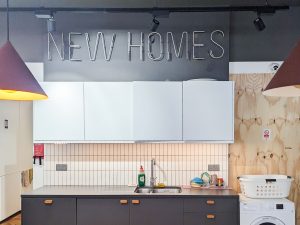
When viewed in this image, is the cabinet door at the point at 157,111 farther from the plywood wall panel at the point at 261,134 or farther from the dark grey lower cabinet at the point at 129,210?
the plywood wall panel at the point at 261,134

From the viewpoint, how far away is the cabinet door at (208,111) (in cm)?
373

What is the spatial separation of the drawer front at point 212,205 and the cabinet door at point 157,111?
2.41 feet

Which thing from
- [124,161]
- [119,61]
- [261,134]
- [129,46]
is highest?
[129,46]

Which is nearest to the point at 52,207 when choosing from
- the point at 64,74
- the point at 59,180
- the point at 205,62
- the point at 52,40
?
the point at 59,180

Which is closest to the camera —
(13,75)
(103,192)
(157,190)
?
(13,75)

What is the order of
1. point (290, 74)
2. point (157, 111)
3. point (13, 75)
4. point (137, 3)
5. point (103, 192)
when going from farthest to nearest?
1. point (137, 3)
2. point (157, 111)
3. point (103, 192)
4. point (13, 75)
5. point (290, 74)

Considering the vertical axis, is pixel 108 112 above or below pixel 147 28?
below

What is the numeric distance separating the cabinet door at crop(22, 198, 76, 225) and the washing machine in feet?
6.09

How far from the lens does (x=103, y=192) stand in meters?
3.64

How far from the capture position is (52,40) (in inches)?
164

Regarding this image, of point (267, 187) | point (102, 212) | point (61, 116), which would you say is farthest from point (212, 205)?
point (61, 116)

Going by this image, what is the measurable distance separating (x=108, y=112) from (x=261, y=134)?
1.97 meters

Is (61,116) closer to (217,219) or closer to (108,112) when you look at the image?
(108,112)

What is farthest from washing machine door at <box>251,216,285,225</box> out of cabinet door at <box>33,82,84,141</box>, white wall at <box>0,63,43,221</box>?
white wall at <box>0,63,43,221</box>
